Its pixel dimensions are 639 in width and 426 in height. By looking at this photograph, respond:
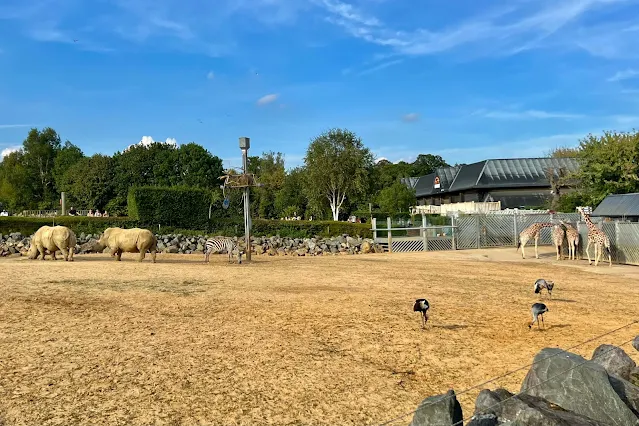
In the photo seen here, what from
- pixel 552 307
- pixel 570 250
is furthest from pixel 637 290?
pixel 570 250

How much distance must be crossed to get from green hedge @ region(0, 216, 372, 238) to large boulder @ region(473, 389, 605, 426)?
→ 2768cm

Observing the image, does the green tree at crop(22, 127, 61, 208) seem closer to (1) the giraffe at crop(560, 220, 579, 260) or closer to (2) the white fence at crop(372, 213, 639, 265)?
(2) the white fence at crop(372, 213, 639, 265)

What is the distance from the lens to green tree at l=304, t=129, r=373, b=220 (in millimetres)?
49219

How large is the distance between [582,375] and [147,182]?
223 feet

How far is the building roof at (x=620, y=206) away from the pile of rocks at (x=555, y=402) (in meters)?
19.6

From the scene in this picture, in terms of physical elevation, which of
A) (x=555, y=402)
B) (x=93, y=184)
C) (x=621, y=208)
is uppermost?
(x=93, y=184)

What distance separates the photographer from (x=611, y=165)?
3072cm

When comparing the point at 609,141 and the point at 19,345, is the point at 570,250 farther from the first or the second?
the point at 19,345

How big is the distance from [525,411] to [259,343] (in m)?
4.09

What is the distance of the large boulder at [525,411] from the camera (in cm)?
367

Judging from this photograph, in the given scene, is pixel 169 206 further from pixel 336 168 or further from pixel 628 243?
pixel 628 243

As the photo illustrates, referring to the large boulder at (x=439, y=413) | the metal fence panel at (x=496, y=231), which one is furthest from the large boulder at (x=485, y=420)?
the metal fence panel at (x=496, y=231)

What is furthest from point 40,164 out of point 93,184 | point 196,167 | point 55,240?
point 55,240

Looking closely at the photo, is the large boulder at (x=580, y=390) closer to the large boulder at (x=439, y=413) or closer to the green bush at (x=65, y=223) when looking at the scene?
the large boulder at (x=439, y=413)
